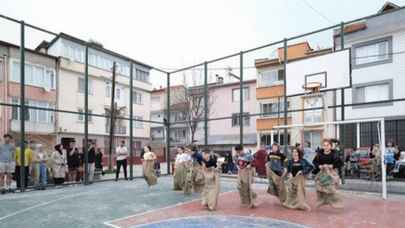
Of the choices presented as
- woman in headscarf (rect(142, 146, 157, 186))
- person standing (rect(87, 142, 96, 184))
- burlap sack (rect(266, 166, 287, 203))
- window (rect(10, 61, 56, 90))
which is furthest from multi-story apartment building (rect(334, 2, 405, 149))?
window (rect(10, 61, 56, 90))

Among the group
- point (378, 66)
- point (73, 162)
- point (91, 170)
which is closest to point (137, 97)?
point (91, 170)

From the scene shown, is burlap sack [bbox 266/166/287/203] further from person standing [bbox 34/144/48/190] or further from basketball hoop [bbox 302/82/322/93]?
person standing [bbox 34/144/48/190]

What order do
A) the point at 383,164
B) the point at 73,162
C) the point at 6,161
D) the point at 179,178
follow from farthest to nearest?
1. the point at 73,162
2. the point at 179,178
3. the point at 6,161
4. the point at 383,164

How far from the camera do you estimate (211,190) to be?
28.4 feet

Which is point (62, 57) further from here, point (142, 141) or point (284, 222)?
point (284, 222)

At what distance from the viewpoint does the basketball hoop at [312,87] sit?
1195 cm

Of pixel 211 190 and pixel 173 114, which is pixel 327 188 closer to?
pixel 211 190

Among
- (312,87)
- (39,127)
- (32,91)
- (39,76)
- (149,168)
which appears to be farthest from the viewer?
(39,76)

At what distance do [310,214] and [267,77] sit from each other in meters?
21.7

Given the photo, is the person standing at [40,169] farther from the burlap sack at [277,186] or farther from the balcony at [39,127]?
the balcony at [39,127]

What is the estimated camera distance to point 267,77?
2859 cm

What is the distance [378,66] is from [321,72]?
10556 mm

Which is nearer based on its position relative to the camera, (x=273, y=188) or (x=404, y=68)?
(x=273, y=188)

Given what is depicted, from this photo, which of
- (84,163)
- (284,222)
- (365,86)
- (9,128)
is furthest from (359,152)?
(9,128)
